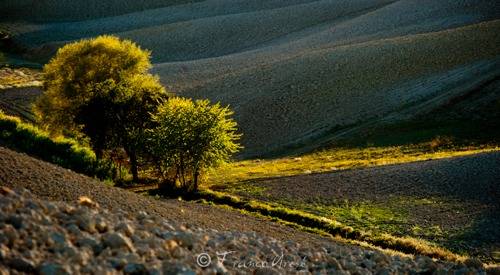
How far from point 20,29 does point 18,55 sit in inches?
1492

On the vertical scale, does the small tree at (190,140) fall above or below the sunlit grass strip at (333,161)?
above

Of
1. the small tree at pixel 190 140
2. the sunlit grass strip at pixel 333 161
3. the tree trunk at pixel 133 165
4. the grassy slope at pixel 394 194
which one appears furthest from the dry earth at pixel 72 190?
the sunlit grass strip at pixel 333 161

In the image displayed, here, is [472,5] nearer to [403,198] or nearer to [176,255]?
[403,198]

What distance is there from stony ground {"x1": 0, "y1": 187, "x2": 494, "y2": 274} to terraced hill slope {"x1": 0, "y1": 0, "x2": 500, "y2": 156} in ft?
155

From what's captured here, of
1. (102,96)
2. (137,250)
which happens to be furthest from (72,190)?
(102,96)

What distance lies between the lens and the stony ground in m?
14.2

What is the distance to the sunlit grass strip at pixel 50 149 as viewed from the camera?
45.6 metres

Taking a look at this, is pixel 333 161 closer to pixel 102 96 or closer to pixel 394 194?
pixel 394 194

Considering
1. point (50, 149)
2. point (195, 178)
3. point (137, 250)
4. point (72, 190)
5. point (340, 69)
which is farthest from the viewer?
point (340, 69)

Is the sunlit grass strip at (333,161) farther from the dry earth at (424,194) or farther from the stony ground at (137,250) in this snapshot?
the stony ground at (137,250)

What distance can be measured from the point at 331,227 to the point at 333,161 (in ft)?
76.7

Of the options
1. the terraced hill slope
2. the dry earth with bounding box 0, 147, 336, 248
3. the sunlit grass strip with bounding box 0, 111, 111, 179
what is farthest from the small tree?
the terraced hill slope

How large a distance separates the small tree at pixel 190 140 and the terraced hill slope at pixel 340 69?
76.1 ft

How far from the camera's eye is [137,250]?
16.2 m
